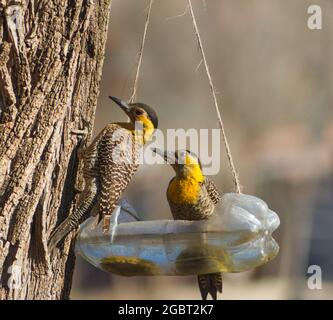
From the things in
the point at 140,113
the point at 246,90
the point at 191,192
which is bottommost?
the point at 191,192

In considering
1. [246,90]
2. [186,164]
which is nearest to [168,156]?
[186,164]

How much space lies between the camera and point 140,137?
3994 mm

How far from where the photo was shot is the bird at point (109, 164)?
11.5 feet

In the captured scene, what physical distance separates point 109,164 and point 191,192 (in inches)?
13.3

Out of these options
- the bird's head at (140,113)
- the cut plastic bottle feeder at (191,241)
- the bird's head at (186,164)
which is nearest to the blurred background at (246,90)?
the bird's head at (140,113)

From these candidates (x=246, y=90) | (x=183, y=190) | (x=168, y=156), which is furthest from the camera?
(x=246, y=90)

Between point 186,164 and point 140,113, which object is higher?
point 140,113

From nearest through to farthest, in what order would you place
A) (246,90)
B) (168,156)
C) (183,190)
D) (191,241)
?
(191,241), (168,156), (183,190), (246,90)

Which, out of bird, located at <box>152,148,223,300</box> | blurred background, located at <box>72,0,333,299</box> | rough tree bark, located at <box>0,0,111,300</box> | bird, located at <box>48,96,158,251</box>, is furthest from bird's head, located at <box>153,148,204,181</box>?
blurred background, located at <box>72,0,333,299</box>

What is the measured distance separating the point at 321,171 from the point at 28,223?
18.3 feet

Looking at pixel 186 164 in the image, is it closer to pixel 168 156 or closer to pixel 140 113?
pixel 168 156

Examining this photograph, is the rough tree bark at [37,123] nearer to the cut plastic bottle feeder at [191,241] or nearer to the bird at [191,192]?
the cut plastic bottle feeder at [191,241]

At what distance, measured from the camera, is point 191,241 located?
3391mm
